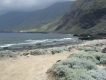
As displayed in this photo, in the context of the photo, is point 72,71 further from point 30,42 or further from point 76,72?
point 30,42

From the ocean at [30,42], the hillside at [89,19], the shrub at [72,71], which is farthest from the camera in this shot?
the hillside at [89,19]

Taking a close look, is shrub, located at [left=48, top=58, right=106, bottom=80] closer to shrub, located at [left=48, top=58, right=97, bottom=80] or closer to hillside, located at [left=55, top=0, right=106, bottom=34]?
shrub, located at [left=48, top=58, right=97, bottom=80]

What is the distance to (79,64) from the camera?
35.6 feet

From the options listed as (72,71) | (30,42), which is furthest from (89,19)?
(72,71)

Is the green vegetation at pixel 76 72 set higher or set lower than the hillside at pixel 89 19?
lower

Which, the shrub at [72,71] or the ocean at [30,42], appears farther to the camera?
the ocean at [30,42]

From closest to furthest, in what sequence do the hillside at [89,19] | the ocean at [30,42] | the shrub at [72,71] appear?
the shrub at [72,71] < the ocean at [30,42] < the hillside at [89,19]

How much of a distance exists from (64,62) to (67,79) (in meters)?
2.60

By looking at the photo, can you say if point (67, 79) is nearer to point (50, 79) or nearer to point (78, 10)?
point (50, 79)

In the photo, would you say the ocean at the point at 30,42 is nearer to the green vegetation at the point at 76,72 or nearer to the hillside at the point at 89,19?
the green vegetation at the point at 76,72

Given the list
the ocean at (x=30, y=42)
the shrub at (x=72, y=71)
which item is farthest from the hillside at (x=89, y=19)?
the shrub at (x=72, y=71)

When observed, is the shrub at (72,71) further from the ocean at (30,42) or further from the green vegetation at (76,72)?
the ocean at (30,42)

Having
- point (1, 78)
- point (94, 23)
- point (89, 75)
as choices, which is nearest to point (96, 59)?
point (89, 75)

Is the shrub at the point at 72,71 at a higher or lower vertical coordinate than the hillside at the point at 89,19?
lower
